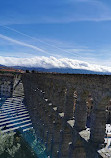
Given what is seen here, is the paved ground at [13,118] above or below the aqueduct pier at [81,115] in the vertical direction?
below

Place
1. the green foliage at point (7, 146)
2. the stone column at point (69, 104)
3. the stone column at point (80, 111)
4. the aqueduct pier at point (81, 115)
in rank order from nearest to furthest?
the aqueduct pier at point (81, 115)
the stone column at point (80, 111)
the stone column at point (69, 104)
the green foliage at point (7, 146)

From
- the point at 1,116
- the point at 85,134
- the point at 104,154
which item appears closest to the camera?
the point at 104,154

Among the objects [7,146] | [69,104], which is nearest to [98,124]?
[69,104]

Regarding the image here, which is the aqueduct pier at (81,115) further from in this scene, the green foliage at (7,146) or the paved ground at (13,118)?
the paved ground at (13,118)

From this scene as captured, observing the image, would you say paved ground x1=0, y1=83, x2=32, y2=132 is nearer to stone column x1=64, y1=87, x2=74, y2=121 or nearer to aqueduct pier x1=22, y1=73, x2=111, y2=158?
aqueduct pier x1=22, y1=73, x2=111, y2=158

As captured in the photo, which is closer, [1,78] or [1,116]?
[1,116]

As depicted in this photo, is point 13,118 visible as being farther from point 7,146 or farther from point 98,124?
point 98,124

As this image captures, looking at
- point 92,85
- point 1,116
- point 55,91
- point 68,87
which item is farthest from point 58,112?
point 1,116

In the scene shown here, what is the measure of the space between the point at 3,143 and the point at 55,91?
466 inches

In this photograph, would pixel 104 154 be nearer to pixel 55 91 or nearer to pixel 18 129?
pixel 55 91

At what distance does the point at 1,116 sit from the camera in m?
41.4

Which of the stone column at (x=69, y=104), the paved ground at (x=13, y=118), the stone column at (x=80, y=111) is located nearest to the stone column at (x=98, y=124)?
the stone column at (x=80, y=111)

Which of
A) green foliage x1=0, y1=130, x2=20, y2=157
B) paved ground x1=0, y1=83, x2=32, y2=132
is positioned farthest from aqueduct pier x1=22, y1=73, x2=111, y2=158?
paved ground x1=0, y1=83, x2=32, y2=132

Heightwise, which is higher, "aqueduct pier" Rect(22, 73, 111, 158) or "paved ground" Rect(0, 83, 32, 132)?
"aqueduct pier" Rect(22, 73, 111, 158)
